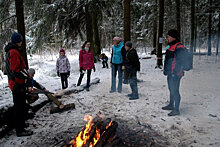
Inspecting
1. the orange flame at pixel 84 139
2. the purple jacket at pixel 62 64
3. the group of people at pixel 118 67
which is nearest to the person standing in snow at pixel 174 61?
the group of people at pixel 118 67

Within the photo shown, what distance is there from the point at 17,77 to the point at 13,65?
0.27m

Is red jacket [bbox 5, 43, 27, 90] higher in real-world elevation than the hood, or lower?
lower

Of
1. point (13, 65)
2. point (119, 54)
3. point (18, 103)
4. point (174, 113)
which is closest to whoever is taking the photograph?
point (13, 65)

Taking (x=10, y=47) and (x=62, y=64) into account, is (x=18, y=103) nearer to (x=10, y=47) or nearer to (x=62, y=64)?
(x=10, y=47)

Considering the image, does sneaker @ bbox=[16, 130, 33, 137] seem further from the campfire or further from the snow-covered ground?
the campfire

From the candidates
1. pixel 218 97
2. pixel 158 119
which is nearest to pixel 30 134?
pixel 158 119

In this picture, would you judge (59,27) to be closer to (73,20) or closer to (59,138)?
(73,20)

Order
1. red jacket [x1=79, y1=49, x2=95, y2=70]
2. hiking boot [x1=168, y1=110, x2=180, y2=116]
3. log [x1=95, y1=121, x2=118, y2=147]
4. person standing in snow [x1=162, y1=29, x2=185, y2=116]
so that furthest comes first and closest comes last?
red jacket [x1=79, y1=49, x2=95, y2=70], hiking boot [x1=168, y1=110, x2=180, y2=116], person standing in snow [x1=162, y1=29, x2=185, y2=116], log [x1=95, y1=121, x2=118, y2=147]

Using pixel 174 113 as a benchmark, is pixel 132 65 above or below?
above

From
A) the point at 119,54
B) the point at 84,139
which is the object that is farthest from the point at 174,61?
the point at 84,139

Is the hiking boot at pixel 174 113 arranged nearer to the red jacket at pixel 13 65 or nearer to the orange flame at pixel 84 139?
the orange flame at pixel 84 139

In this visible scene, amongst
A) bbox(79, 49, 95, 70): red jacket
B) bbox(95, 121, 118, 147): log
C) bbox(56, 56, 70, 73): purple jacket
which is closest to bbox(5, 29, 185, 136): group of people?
bbox(79, 49, 95, 70): red jacket

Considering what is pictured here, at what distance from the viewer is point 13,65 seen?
3535mm

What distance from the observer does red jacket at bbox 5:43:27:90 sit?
3537 millimetres
